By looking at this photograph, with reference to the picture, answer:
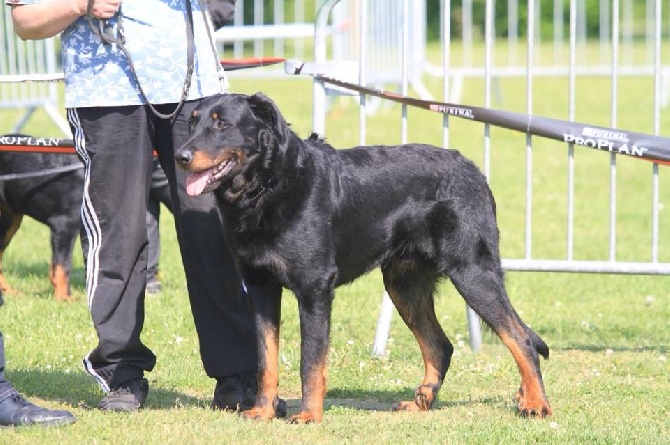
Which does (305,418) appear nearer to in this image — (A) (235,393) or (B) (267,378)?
(B) (267,378)

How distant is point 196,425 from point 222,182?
3.38 feet

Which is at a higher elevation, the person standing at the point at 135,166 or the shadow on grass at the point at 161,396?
the person standing at the point at 135,166

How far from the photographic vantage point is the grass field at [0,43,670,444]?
187 inches

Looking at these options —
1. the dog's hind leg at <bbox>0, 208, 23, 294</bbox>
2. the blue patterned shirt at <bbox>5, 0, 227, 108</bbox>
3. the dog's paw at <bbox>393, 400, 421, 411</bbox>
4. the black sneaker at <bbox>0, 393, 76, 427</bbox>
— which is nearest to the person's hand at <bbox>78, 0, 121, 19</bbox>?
the blue patterned shirt at <bbox>5, 0, 227, 108</bbox>

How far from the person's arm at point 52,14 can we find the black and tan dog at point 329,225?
0.56 meters

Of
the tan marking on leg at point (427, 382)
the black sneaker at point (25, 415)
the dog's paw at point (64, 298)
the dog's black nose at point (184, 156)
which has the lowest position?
the dog's paw at point (64, 298)

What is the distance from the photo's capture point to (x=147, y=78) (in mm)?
4852

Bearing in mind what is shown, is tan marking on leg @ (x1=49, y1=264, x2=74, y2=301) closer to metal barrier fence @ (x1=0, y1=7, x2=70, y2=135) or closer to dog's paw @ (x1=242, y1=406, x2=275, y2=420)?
dog's paw @ (x1=242, y1=406, x2=275, y2=420)

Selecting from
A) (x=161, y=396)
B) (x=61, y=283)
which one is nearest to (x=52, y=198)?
(x=61, y=283)

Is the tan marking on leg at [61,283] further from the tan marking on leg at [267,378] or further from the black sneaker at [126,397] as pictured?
the tan marking on leg at [267,378]

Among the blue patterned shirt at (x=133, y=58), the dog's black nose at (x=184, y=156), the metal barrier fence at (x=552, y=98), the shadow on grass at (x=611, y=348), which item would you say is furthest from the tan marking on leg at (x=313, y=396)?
the shadow on grass at (x=611, y=348)

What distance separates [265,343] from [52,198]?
3.64 m

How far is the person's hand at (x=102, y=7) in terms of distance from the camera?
4621 millimetres

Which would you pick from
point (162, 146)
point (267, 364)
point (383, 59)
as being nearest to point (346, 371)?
point (267, 364)
